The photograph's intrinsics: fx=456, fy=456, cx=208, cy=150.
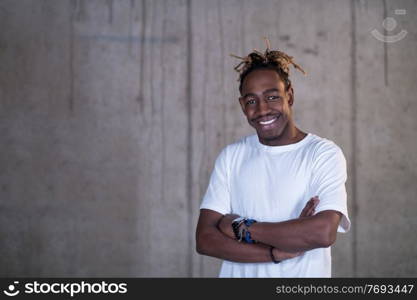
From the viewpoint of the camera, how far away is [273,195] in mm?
1783

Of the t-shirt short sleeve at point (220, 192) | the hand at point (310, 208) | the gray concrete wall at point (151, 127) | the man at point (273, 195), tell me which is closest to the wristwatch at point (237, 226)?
the man at point (273, 195)

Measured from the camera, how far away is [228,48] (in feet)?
10.7

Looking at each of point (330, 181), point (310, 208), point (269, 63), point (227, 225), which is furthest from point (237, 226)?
point (269, 63)

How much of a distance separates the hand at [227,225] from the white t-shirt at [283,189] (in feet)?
0.15

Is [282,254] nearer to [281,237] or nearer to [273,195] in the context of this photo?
[281,237]

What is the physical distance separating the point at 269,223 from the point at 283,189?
0.51 feet

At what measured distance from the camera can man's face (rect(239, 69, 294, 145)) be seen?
1.87m

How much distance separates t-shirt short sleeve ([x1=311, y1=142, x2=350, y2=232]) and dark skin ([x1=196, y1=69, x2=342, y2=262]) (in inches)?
1.2

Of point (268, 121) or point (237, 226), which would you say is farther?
point (268, 121)

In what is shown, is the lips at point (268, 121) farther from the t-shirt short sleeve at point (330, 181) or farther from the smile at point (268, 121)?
the t-shirt short sleeve at point (330, 181)

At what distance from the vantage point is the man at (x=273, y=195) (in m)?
1.67

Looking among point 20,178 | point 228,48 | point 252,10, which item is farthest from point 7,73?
point 252,10

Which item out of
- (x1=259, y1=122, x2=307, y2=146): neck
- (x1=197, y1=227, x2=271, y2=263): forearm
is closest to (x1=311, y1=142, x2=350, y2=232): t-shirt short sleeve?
(x1=259, y1=122, x2=307, y2=146): neck

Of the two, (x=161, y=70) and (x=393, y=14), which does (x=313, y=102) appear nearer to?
(x=393, y=14)
